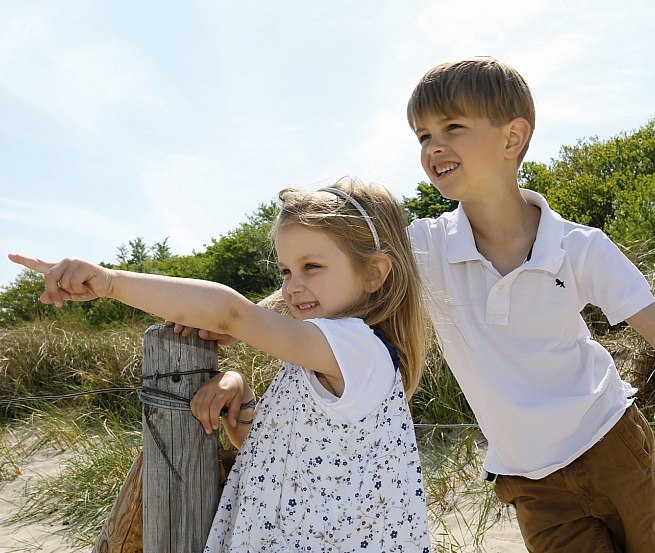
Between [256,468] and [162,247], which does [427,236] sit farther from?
[162,247]

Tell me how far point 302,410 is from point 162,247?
42.8ft

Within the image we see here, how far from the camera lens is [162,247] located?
47.9 feet

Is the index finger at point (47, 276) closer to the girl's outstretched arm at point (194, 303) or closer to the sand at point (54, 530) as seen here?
the girl's outstretched arm at point (194, 303)

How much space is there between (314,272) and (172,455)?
1.99 feet

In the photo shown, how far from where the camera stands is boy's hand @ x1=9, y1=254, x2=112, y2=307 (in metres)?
1.72

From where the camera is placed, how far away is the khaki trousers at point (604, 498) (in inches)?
109

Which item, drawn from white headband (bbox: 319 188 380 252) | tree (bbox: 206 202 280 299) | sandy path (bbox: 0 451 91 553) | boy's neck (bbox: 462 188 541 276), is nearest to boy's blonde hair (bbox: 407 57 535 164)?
boy's neck (bbox: 462 188 541 276)

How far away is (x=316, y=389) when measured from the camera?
1955 mm

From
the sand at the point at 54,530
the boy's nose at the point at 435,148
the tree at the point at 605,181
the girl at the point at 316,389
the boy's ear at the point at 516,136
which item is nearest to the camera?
the girl at the point at 316,389

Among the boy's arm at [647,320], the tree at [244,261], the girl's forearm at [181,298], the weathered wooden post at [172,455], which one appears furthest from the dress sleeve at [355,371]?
the tree at [244,261]

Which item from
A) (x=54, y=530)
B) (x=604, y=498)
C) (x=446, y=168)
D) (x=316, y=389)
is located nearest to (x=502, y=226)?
(x=446, y=168)

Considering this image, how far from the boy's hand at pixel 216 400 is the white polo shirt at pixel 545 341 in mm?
999

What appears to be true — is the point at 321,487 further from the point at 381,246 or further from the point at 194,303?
the point at 381,246

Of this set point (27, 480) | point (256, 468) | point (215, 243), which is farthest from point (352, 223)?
point (215, 243)
